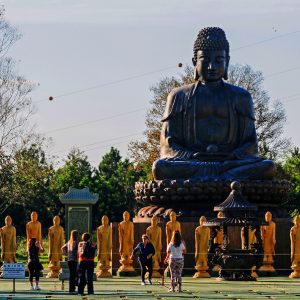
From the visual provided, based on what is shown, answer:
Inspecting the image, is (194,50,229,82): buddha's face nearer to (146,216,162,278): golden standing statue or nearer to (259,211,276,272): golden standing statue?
(259,211,276,272): golden standing statue

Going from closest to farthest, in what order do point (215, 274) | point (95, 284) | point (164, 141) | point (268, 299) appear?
point (268, 299) → point (95, 284) → point (215, 274) → point (164, 141)

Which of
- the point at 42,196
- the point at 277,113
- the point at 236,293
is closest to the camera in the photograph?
the point at 236,293

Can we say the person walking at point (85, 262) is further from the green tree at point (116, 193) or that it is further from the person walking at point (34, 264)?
the green tree at point (116, 193)

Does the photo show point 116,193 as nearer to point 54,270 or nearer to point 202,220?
point 54,270

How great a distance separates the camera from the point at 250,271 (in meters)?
28.2

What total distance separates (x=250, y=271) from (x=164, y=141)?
6197 millimetres

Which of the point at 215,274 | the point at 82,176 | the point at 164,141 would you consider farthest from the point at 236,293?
the point at 82,176

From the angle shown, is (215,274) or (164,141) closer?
(215,274)

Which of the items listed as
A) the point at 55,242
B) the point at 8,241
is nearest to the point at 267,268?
the point at 55,242

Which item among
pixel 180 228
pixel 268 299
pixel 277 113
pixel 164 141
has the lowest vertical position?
pixel 268 299

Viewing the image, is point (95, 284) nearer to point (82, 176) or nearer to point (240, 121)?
point (240, 121)

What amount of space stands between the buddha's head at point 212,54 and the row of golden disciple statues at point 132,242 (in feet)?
16.1

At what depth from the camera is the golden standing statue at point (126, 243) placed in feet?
99.6

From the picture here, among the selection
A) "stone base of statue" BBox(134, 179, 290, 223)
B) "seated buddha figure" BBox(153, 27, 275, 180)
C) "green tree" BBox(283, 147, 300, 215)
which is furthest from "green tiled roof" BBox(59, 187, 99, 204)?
"green tree" BBox(283, 147, 300, 215)
